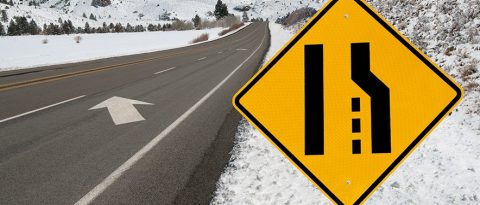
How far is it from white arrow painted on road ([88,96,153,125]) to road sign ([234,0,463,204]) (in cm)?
468

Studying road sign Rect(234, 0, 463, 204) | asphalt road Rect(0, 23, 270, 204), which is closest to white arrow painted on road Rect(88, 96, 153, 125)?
asphalt road Rect(0, 23, 270, 204)

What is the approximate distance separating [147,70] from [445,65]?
359 inches

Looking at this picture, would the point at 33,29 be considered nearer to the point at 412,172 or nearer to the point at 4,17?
the point at 412,172

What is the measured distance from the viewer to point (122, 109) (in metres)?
7.19

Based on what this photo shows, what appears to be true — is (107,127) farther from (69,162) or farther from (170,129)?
(69,162)

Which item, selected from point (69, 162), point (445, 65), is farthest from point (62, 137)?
point (445, 65)

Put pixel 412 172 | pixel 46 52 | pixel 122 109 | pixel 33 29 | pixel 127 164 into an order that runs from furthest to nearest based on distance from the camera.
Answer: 1. pixel 33 29
2. pixel 46 52
3. pixel 122 109
4. pixel 127 164
5. pixel 412 172

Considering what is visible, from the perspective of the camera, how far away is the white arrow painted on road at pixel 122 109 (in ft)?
21.0

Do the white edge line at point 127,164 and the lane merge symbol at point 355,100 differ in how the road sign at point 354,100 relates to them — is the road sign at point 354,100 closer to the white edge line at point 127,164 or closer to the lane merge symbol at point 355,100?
the lane merge symbol at point 355,100

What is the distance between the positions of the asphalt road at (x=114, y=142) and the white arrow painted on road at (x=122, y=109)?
0.7 inches

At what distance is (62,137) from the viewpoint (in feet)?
17.8

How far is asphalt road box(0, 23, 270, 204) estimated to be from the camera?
3693 millimetres

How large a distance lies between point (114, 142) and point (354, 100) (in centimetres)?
388

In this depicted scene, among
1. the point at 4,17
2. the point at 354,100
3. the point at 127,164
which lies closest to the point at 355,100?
the point at 354,100
